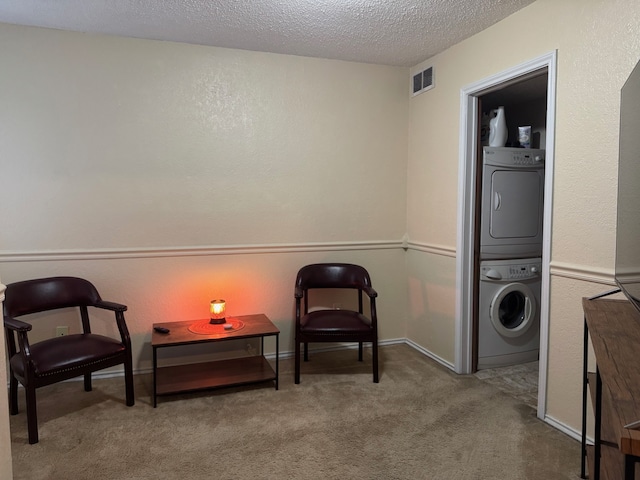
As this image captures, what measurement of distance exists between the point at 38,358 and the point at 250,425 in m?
1.22

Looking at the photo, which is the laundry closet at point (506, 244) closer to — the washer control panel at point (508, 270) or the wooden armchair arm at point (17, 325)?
the washer control panel at point (508, 270)

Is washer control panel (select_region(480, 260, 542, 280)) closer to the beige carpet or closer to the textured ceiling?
the beige carpet

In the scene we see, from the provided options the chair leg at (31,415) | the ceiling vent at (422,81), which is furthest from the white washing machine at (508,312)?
the chair leg at (31,415)

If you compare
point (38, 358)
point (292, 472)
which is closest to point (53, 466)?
point (38, 358)

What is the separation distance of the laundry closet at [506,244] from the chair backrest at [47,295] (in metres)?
2.75

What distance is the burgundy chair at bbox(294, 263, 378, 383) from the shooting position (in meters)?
3.04

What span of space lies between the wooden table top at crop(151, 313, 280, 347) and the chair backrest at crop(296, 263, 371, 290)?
47 centimetres

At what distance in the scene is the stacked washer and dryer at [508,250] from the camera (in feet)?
10.8

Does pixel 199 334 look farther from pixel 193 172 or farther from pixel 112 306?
pixel 193 172

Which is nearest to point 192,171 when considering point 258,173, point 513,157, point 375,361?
point 258,173

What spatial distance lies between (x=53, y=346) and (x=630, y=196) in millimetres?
2949

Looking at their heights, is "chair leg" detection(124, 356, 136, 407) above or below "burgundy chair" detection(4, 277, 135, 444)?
below

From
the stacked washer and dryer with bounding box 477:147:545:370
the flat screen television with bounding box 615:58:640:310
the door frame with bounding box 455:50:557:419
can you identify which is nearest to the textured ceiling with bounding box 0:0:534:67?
the door frame with bounding box 455:50:557:419

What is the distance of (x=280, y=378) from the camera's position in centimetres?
321
